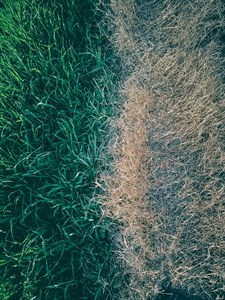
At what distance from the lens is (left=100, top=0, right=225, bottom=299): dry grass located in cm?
167

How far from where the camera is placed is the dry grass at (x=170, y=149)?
5.48 feet

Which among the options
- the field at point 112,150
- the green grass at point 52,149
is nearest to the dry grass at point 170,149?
the field at point 112,150

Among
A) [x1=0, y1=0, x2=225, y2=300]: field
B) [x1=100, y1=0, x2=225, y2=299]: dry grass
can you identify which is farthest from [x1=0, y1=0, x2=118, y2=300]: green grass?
[x1=100, y1=0, x2=225, y2=299]: dry grass

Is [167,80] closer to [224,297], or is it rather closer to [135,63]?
[135,63]

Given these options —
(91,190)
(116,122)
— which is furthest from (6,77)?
(91,190)

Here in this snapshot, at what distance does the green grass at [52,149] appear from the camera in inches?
67.5

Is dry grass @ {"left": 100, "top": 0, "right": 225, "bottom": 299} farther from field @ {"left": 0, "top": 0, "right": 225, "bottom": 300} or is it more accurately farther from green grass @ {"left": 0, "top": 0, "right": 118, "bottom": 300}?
green grass @ {"left": 0, "top": 0, "right": 118, "bottom": 300}

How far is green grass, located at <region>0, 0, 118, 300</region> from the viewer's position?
1.71 meters

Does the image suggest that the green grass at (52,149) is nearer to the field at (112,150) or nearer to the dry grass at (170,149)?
the field at (112,150)

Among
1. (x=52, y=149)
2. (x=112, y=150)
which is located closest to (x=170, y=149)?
(x=112, y=150)

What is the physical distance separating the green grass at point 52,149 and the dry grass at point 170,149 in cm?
14

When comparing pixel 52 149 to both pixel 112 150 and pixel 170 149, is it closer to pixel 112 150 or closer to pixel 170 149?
pixel 112 150

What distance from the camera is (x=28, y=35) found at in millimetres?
2053

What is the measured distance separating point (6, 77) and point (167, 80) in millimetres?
984
